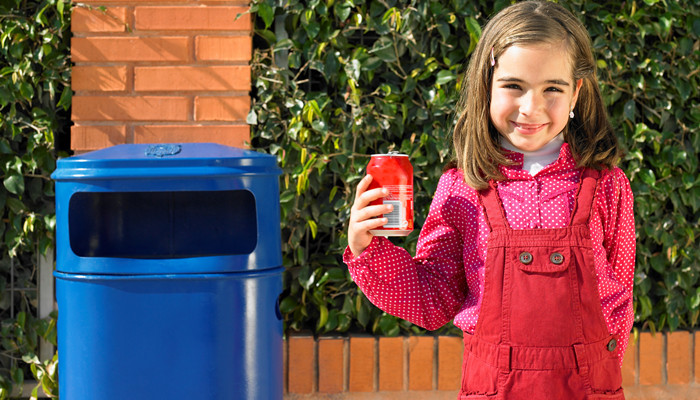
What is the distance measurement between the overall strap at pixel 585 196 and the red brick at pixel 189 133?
1.65 m

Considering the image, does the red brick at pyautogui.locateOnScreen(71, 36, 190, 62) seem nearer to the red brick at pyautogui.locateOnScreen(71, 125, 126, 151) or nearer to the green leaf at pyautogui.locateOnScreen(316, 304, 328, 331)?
the red brick at pyautogui.locateOnScreen(71, 125, 126, 151)

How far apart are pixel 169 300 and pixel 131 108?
1003mm

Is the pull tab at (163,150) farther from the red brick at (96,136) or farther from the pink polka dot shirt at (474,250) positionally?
the pink polka dot shirt at (474,250)

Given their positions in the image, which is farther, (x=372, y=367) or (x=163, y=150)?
(x=372, y=367)

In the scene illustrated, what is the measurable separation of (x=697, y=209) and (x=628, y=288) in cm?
176

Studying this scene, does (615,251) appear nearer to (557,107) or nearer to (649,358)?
(557,107)

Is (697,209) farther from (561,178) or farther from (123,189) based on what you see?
(123,189)

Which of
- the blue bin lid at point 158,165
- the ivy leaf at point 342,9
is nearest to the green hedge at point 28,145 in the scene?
the blue bin lid at point 158,165

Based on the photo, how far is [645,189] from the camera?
3.07 m

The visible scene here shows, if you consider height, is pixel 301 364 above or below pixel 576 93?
below

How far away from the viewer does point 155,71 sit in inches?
117

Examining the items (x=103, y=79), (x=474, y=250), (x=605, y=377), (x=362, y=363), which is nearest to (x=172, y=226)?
(x=103, y=79)

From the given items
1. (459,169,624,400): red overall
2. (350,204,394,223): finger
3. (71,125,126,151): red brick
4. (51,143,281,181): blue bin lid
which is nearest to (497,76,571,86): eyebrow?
(459,169,624,400): red overall

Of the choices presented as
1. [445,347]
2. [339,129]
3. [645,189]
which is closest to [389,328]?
[445,347]
